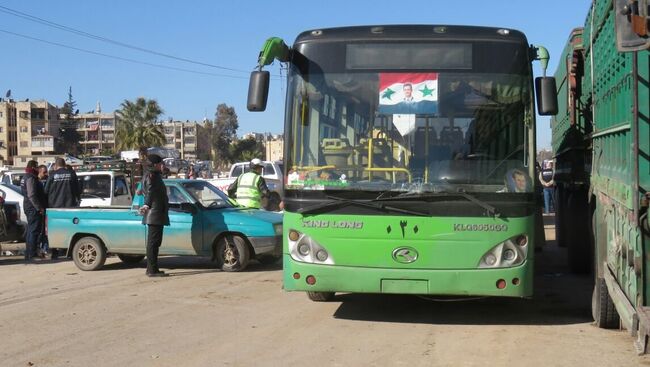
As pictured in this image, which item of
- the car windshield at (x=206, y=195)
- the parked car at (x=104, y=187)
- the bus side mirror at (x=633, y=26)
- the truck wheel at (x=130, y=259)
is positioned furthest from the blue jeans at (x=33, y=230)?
the bus side mirror at (x=633, y=26)

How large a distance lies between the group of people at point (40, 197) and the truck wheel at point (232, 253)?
3604mm

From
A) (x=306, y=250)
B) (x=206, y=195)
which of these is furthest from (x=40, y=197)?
(x=306, y=250)

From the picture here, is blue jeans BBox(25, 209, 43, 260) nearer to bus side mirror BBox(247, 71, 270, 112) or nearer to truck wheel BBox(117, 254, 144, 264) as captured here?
truck wheel BBox(117, 254, 144, 264)

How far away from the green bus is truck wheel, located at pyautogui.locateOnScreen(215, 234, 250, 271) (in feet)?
13.2

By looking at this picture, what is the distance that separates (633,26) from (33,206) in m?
11.7

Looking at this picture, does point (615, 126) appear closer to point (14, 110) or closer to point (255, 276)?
point (255, 276)

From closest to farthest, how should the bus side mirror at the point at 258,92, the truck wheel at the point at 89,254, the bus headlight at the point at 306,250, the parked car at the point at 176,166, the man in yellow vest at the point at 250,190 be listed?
the bus headlight at the point at 306,250 → the bus side mirror at the point at 258,92 → the truck wheel at the point at 89,254 → the man in yellow vest at the point at 250,190 → the parked car at the point at 176,166

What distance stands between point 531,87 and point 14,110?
119 metres

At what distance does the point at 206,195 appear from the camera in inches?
464

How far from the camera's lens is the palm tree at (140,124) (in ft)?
233

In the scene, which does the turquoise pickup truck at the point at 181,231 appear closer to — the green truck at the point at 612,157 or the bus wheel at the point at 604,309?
the green truck at the point at 612,157

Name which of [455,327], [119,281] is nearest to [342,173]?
[455,327]

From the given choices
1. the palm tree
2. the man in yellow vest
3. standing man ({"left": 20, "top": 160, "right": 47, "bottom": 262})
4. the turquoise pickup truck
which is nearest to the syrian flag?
the turquoise pickup truck

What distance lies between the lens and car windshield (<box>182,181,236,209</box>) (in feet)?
37.8
